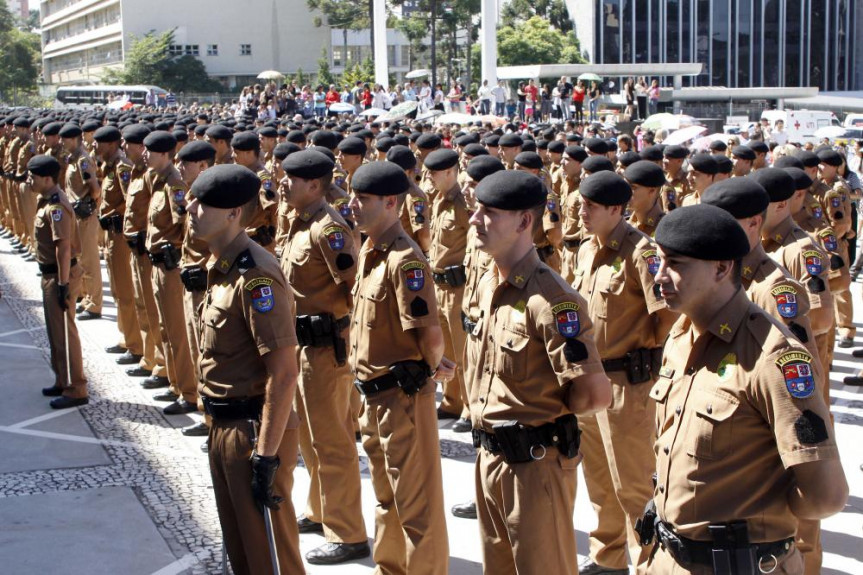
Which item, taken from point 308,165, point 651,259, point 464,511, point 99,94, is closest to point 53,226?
point 308,165

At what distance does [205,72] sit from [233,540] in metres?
80.0

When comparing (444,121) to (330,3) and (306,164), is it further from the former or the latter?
(330,3)

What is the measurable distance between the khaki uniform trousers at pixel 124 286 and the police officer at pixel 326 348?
5.22 metres

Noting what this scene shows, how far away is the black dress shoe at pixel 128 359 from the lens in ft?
36.3

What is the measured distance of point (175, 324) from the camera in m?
9.12

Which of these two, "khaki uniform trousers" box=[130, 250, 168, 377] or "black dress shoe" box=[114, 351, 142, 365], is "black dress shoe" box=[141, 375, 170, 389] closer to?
"khaki uniform trousers" box=[130, 250, 168, 377]

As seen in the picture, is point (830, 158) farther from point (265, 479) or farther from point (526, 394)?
point (265, 479)

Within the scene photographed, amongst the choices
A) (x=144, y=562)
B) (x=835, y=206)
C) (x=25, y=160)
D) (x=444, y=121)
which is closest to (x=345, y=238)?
(x=144, y=562)

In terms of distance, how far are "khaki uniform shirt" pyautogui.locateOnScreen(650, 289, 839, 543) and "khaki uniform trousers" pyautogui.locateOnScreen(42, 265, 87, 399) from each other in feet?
22.8

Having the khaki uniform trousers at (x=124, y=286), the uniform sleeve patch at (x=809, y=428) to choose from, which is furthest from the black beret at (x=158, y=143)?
the uniform sleeve patch at (x=809, y=428)

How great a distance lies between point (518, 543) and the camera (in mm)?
4188

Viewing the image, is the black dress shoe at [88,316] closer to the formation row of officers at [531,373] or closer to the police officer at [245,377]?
the formation row of officers at [531,373]

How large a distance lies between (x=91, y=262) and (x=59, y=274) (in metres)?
4.09

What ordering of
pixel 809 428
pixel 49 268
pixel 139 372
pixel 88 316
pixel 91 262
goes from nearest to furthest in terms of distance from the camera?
pixel 809 428 → pixel 49 268 → pixel 139 372 → pixel 91 262 → pixel 88 316
